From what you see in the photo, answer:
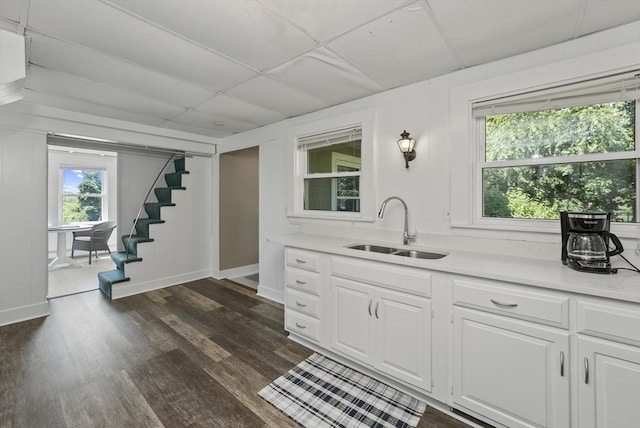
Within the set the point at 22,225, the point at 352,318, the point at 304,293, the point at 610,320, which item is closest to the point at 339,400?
the point at 352,318

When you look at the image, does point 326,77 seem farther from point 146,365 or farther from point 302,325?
point 146,365

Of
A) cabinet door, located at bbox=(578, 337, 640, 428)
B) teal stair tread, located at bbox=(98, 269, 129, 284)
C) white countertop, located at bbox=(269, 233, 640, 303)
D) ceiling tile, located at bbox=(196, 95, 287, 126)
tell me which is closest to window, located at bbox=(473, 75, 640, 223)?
white countertop, located at bbox=(269, 233, 640, 303)

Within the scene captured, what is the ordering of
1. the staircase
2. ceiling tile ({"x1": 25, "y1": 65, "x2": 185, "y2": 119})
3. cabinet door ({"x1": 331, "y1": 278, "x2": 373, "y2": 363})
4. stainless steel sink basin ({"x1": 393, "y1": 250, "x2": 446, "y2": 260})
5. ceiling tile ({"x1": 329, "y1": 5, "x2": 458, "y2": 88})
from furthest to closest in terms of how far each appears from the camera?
1. the staircase
2. ceiling tile ({"x1": 25, "y1": 65, "x2": 185, "y2": 119})
3. stainless steel sink basin ({"x1": 393, "y1": 250, "x2": 446, "y2": 260})
4. cabinet door ({"x1": 331, "y1": 278, "x2": 373, "y2": 363})
5. ceiling tile ({"x1": 329, "y1": 5, "x2": 458, "y2": 88})

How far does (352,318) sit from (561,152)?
1.92 m

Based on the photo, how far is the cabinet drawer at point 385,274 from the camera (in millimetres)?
1822

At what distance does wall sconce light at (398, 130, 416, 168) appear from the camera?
2406 millimetres

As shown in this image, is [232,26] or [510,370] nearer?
[510,370]

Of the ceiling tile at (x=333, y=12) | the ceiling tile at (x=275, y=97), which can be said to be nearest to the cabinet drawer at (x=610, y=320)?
the ceiling tile at (x=333, y=12)

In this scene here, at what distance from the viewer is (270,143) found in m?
3.84

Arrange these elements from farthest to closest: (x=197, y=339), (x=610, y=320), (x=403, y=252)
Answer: (x=197, y=339)
(x=403, y=252)
(x=610, y=320)

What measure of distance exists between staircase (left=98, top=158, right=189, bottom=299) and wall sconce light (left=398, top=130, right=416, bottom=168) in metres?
3.69

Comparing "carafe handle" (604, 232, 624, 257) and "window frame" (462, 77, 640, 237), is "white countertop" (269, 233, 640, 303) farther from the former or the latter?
"window frame" (462, 77, 640, 237)

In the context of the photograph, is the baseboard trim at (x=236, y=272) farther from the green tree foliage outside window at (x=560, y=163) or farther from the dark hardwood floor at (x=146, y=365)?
the green tree foliage outside window at (x=560, y=163)

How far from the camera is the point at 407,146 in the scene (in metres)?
2.41
